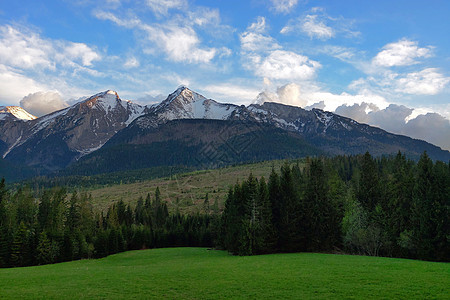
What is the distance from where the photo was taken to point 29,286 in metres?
29.8

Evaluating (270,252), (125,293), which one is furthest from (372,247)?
(125,293)

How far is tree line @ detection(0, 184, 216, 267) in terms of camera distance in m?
69.4

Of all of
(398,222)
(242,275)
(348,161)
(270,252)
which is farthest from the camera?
(348,161)

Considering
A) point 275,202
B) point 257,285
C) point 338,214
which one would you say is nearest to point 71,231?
point 275,202

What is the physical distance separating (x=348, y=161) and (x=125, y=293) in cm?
18533

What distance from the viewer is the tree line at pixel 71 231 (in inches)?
2731

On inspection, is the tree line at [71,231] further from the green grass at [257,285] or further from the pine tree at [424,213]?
the pine tree at [424,213]

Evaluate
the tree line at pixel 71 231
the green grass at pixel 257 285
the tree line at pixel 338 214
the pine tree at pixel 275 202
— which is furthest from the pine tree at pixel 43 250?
the pine tree at pixel 275 202

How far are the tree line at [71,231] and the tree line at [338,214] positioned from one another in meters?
41.3

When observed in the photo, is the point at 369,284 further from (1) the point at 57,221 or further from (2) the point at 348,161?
(2) the point at 348,161

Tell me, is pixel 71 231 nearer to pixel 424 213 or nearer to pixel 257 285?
pixel 257 285

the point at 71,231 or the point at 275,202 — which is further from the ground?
the point at 275,202

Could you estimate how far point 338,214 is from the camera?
7306cm

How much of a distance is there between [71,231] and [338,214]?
7698 cm
